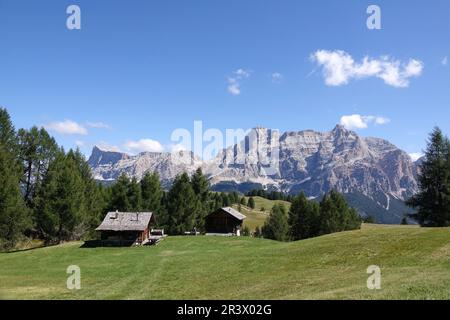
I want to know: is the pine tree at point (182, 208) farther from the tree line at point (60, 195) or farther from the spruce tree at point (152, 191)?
the spruce tree at point (152, 191)

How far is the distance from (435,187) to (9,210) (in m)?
65.3

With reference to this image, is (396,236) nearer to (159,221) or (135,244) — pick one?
(135,244)

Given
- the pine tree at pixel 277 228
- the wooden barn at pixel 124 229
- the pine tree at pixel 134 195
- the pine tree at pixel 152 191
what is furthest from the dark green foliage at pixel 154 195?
the pine tree at pixel 277 228

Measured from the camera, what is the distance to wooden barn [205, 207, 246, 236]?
96812 mm

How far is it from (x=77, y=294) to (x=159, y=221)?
6302 cm

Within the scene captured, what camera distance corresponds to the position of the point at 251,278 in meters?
35.3

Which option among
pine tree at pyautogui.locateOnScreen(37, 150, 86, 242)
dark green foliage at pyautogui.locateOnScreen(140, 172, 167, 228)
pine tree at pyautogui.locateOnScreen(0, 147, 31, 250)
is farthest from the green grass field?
dark green foliage at pyautogui.locateOnScreen(140, 172, 167, 228)

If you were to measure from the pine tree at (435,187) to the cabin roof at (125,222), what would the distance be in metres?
43.6

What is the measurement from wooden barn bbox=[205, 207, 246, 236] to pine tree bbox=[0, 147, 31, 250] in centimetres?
4146

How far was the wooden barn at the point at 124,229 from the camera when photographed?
7006 cm

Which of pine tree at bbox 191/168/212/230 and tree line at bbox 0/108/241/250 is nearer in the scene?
tree line at bbox 0/108/241/250

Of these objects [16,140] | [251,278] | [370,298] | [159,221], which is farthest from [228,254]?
[16,140]

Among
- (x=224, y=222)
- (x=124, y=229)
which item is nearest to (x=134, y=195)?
(x=124, y=229)

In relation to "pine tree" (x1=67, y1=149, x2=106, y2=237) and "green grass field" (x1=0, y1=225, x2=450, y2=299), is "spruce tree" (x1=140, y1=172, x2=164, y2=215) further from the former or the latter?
"green grass field" (x1=0, y1=225, x2=450, y2=299)
